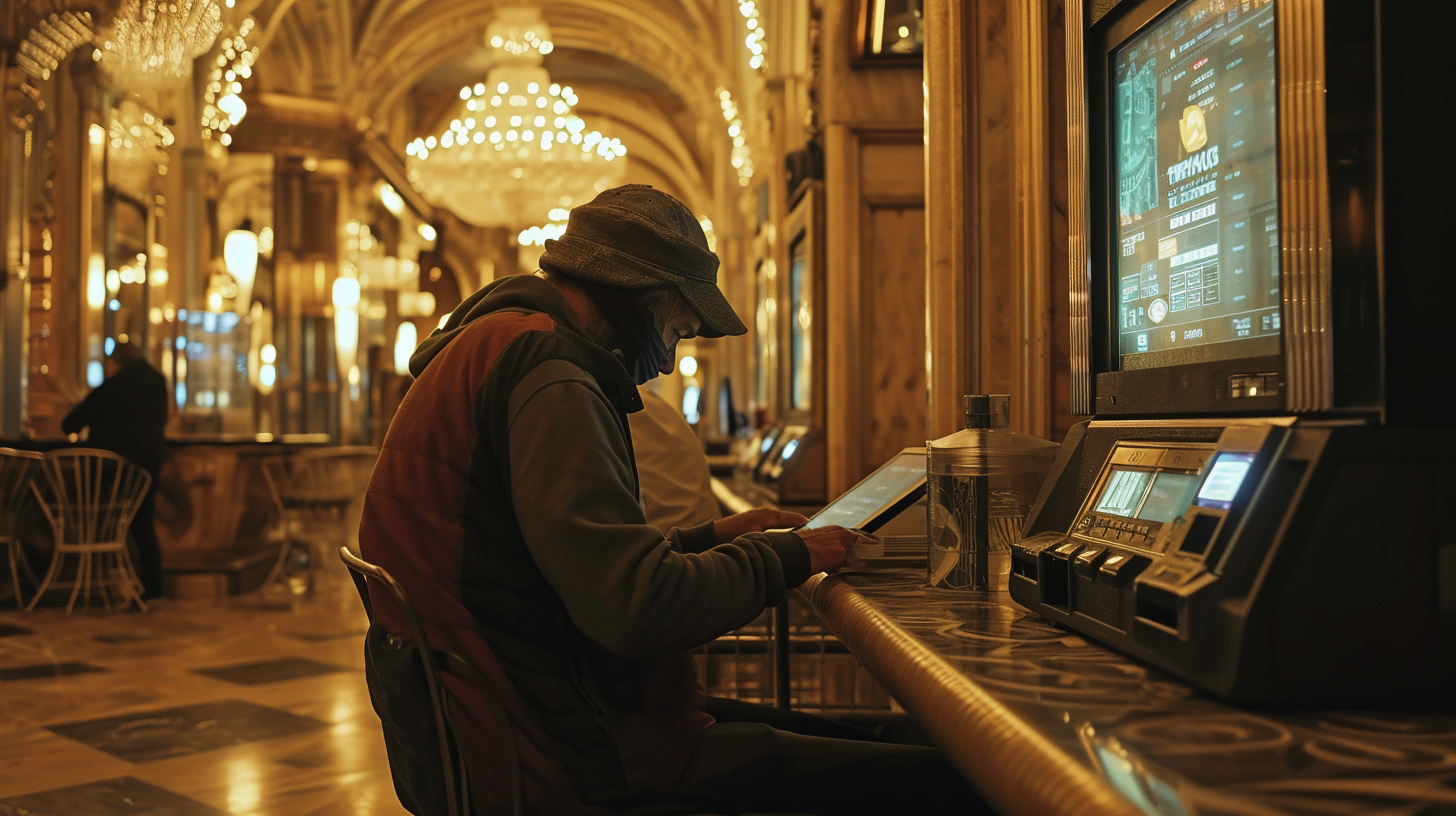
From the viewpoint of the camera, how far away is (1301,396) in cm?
97

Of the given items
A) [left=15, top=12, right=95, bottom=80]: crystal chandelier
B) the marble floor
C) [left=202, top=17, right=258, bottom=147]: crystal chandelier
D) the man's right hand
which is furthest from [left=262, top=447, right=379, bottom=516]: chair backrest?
the man's right hand

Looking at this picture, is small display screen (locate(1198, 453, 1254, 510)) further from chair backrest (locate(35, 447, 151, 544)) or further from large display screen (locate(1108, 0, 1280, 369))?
chair backrest (locate(35, 447, 151, 544))

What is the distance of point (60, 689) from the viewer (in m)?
5.17

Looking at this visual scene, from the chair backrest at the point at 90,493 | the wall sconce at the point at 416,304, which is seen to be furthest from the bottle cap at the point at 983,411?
the wall sconce at the point at 416,304

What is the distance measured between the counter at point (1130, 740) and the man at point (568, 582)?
1.10 ft

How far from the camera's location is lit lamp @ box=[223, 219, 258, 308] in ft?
42.3

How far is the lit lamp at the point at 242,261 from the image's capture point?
12.9m

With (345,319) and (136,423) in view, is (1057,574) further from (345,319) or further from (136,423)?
(345,319)

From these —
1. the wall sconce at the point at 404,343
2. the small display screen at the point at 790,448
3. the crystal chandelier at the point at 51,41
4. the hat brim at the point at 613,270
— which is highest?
the crystal chandelier at the point at 51,41

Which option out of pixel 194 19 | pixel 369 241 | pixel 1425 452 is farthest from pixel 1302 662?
pixel 369 241

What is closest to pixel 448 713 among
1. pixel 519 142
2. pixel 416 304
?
pixel 519 142

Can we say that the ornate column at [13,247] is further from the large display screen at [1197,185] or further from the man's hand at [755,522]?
the large display screen at [1197,185]

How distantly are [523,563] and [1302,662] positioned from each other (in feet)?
2.98

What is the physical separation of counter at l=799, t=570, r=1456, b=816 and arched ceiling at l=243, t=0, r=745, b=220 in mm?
11152
